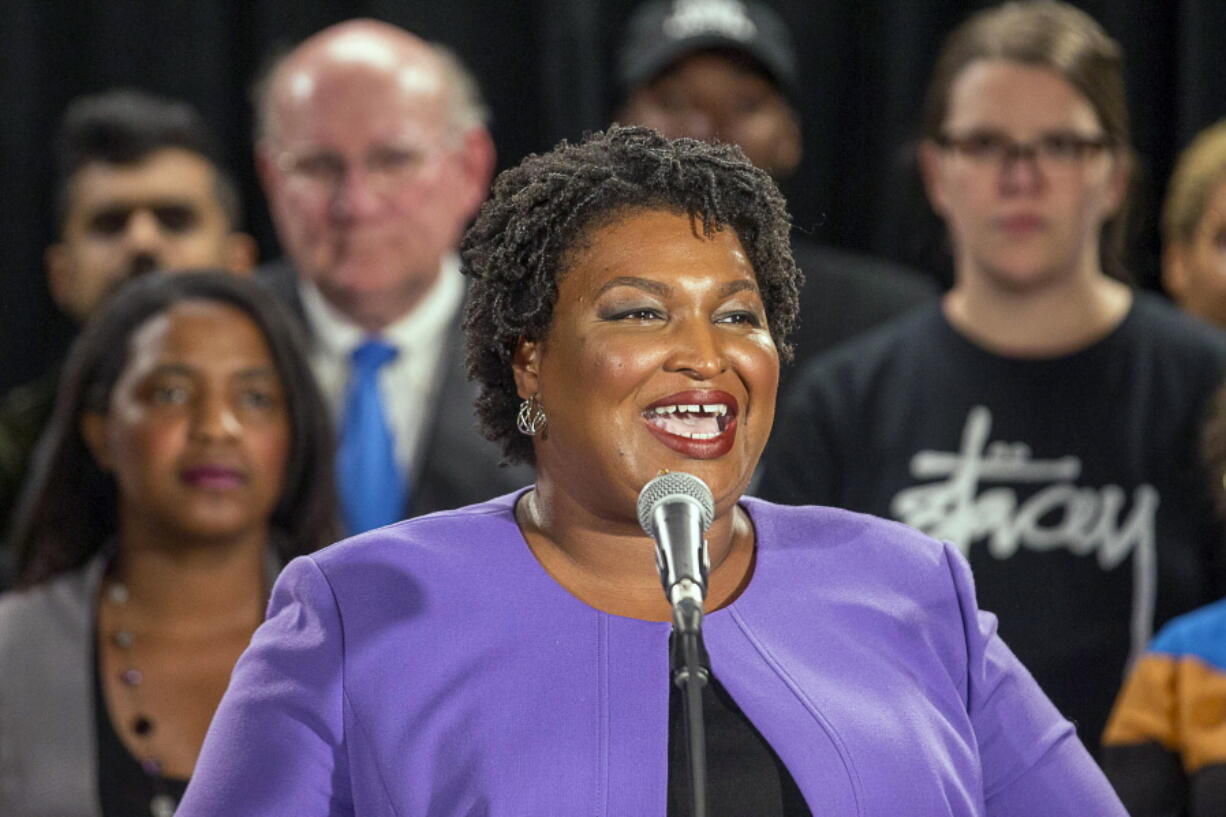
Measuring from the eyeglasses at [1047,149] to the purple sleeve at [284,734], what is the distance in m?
1.78

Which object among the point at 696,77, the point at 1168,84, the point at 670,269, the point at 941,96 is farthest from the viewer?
the point at 1168,84

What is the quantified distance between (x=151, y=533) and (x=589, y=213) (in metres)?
1.32

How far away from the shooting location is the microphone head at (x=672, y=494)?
5.20 feet

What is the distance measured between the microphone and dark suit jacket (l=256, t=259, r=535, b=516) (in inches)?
61.4

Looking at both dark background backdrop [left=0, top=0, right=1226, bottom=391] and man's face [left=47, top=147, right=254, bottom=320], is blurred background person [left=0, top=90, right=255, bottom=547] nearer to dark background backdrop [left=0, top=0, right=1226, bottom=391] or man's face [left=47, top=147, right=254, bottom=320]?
man's face [left=47, top=147, right=254, bottom=320]

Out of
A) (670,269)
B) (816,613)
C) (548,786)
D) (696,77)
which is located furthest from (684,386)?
(696,77)

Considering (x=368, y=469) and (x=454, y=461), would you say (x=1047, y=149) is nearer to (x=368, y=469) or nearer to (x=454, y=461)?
(x=454, y=461)

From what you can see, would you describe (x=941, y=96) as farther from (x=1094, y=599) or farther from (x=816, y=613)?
(x=816, y=613)

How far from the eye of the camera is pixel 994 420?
10.2 feet

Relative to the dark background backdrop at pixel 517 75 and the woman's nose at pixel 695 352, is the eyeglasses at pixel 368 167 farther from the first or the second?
the woman's nose at pixel 695 352

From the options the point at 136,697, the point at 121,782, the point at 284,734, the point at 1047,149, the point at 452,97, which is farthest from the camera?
the point at 452,97

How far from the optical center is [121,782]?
105 inches

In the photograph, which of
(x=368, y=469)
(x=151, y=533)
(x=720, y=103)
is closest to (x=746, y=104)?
(x=720, y=103)

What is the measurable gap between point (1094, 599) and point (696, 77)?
1.28 metres
